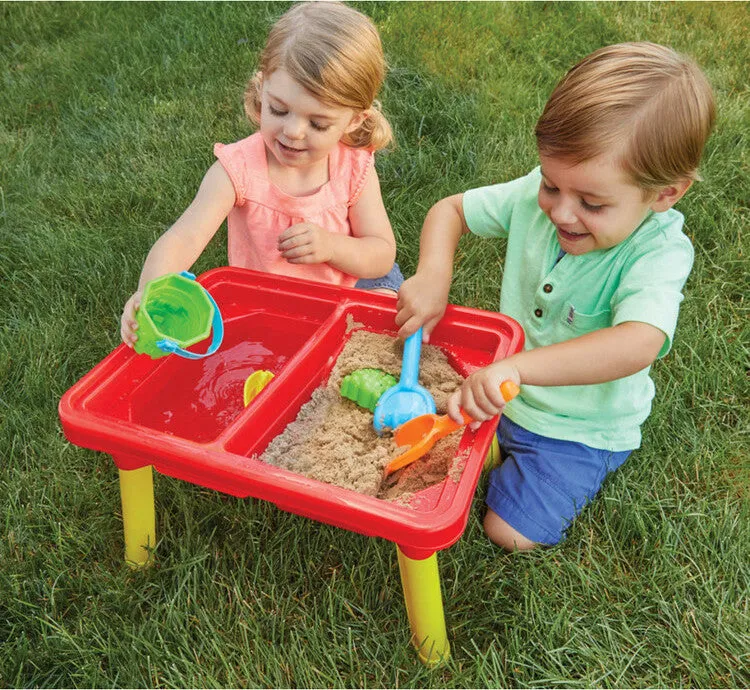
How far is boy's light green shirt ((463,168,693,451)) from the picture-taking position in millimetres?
1285

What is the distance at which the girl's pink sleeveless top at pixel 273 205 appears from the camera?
1713 millimetres

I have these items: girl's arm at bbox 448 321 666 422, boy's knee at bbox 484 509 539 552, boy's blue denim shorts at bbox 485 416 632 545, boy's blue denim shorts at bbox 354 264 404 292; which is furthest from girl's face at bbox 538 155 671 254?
boy's blue denim shorts at bbox 354 264 404 292

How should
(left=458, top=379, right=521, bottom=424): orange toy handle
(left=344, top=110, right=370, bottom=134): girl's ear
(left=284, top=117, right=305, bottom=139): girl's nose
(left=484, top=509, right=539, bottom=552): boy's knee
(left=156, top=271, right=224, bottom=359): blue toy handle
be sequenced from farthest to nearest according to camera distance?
(left=344, top=110, right=370, bottom=134): girl's ear < (left=284, top=117, right=305, bottom=139): girl's nose < (left=484, top=509, right=539, bottom=552): boy's knee < (left=156, top=271, right=224, bottom=359): blue toy handle < (left=458, top=379, right=521, bottom=424): orange toy handle

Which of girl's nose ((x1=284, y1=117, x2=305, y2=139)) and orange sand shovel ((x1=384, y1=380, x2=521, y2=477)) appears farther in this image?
girl's nose ((x1=284, y1=117, x2=305, y2=139))

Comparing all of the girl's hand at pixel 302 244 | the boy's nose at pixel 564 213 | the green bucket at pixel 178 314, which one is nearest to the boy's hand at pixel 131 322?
the green bucket at pixel 178 314

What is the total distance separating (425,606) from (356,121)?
43.5 inches

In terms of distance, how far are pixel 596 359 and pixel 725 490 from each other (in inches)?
20.9

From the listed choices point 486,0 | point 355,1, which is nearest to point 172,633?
point 355,1

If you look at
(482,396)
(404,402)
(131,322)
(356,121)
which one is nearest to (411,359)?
(404,402)

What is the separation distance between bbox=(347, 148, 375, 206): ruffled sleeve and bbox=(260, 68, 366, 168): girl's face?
164mm

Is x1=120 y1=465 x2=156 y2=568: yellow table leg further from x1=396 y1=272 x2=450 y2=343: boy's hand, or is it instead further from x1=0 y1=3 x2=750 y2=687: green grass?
x1=396 y1=272 x2=450 y2=343: boy's hand

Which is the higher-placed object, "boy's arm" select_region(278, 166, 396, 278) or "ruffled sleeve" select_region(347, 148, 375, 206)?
"ruffled sleeve" select_region(347, 148, 375, 206)

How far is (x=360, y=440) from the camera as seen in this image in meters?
1.25

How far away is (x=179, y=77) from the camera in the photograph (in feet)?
9.77
